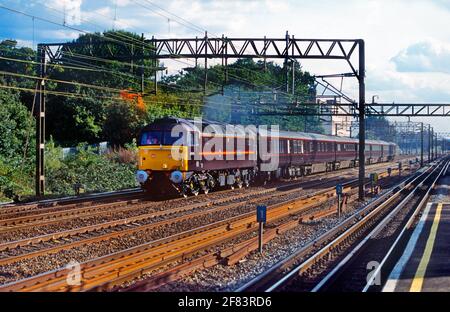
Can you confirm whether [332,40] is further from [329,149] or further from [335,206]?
[329,149]

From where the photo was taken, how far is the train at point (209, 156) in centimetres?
2173

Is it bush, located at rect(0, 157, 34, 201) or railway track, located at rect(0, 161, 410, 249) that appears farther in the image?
bush, located at rect(0, 157, 34, 201)

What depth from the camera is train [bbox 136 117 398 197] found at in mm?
21734

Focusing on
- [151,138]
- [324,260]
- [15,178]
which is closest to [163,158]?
[151,138]

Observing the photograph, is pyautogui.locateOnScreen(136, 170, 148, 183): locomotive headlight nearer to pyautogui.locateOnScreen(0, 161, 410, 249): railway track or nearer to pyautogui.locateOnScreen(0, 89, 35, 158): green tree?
pyautogui.locateOnScreen(0, 161, 410, 249): railway track

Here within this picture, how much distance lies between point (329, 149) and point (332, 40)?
22261 millimetres

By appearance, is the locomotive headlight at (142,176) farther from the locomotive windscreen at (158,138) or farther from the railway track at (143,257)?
the railway track at (143,257)

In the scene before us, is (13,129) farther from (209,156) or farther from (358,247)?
(358,247)

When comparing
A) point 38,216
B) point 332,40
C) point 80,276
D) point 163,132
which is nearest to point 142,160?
point 163,132

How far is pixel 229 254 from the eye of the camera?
1144 cm

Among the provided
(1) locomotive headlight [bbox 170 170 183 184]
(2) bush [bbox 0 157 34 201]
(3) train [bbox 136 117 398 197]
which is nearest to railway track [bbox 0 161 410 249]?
(1) locomotive headlight [bbox 170 170 183 184]

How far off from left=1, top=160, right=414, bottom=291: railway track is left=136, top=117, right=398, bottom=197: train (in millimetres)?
5473

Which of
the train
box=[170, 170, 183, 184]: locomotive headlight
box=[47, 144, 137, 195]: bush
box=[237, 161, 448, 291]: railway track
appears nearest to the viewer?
box=[237, 161, 448, 291]: railway track

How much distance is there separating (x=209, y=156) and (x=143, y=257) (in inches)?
501
